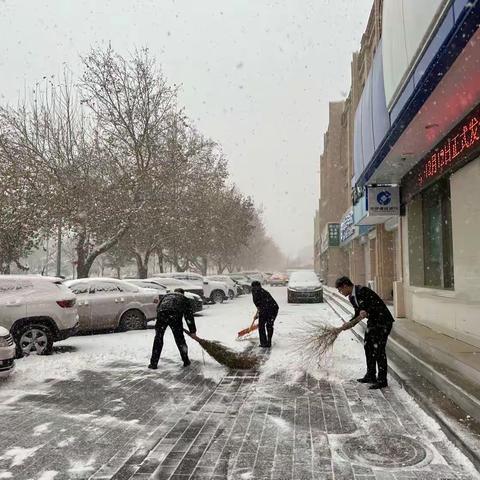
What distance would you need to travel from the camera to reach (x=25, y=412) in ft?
18.8

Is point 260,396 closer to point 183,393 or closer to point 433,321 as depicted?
point 183,393

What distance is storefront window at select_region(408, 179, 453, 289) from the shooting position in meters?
11.1

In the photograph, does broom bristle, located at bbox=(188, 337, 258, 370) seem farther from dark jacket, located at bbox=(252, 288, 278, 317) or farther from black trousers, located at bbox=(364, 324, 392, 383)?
black trousers, located at bbox=(364, 324, 392, 383)

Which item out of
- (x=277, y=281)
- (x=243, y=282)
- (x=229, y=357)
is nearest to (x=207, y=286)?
(x=243, y=282)

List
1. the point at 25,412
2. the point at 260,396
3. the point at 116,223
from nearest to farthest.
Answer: the point at 25,412 → the point at 260,396 → the point at 116,223

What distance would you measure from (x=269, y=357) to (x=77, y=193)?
16.0m

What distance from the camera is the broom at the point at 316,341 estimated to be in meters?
7.69

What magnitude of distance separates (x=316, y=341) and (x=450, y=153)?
4.48 m

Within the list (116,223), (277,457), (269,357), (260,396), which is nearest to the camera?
(277,457)

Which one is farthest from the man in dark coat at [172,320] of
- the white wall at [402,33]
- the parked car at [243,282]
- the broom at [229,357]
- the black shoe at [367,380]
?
the parked car at [243,282]

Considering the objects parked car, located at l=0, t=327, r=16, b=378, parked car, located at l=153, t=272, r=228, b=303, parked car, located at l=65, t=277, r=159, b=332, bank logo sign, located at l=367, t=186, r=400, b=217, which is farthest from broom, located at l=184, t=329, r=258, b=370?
parked car, located at l=153, t=272, r=228, b=303

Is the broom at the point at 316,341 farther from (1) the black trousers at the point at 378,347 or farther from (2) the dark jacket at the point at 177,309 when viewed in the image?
(2) the dark jacket at the point at 177,309

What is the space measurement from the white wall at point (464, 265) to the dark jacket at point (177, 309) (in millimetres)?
4898

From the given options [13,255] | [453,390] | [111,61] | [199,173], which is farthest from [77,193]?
[453,390]
